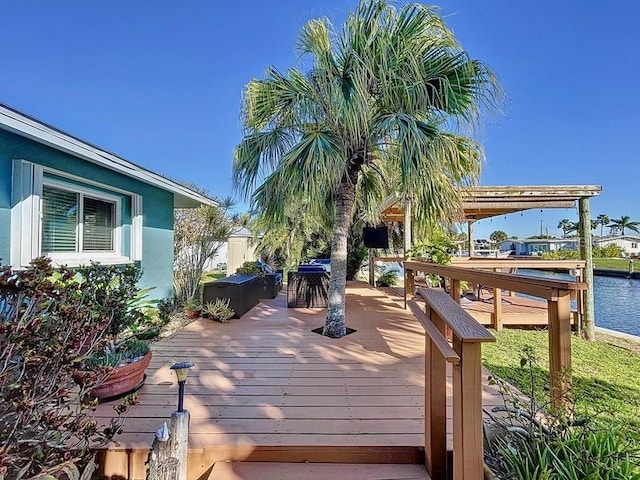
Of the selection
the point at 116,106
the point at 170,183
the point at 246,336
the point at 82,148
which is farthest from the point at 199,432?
the point at 116,106

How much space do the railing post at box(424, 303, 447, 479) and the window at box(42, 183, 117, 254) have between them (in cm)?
429

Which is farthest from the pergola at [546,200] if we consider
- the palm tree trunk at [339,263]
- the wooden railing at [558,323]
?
the wooden railing at [558,323]

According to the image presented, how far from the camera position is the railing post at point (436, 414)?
1.80 metres

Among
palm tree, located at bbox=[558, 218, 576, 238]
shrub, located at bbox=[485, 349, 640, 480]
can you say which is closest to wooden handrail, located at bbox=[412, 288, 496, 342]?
shrub, located at bbox=[485, 349, 640, 480]

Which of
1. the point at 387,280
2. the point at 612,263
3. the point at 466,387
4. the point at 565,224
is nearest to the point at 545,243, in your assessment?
the point at 387,280

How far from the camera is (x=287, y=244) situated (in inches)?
553

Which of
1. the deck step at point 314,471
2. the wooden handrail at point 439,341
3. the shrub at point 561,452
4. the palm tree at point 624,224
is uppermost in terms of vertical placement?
the palm tree at point 624,224

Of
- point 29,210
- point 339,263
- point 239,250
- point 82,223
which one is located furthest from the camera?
point 239,250

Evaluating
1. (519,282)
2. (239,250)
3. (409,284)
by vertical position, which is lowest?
(409,284)

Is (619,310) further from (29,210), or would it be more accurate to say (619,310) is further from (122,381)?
(29,210)

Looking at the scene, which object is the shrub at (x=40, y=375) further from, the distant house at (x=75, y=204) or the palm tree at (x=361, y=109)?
the palm tree at (x=361, y=109)

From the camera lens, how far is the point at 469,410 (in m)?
1.31

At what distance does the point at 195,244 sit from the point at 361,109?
218 inches

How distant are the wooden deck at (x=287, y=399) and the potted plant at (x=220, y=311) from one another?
568 millimetres
